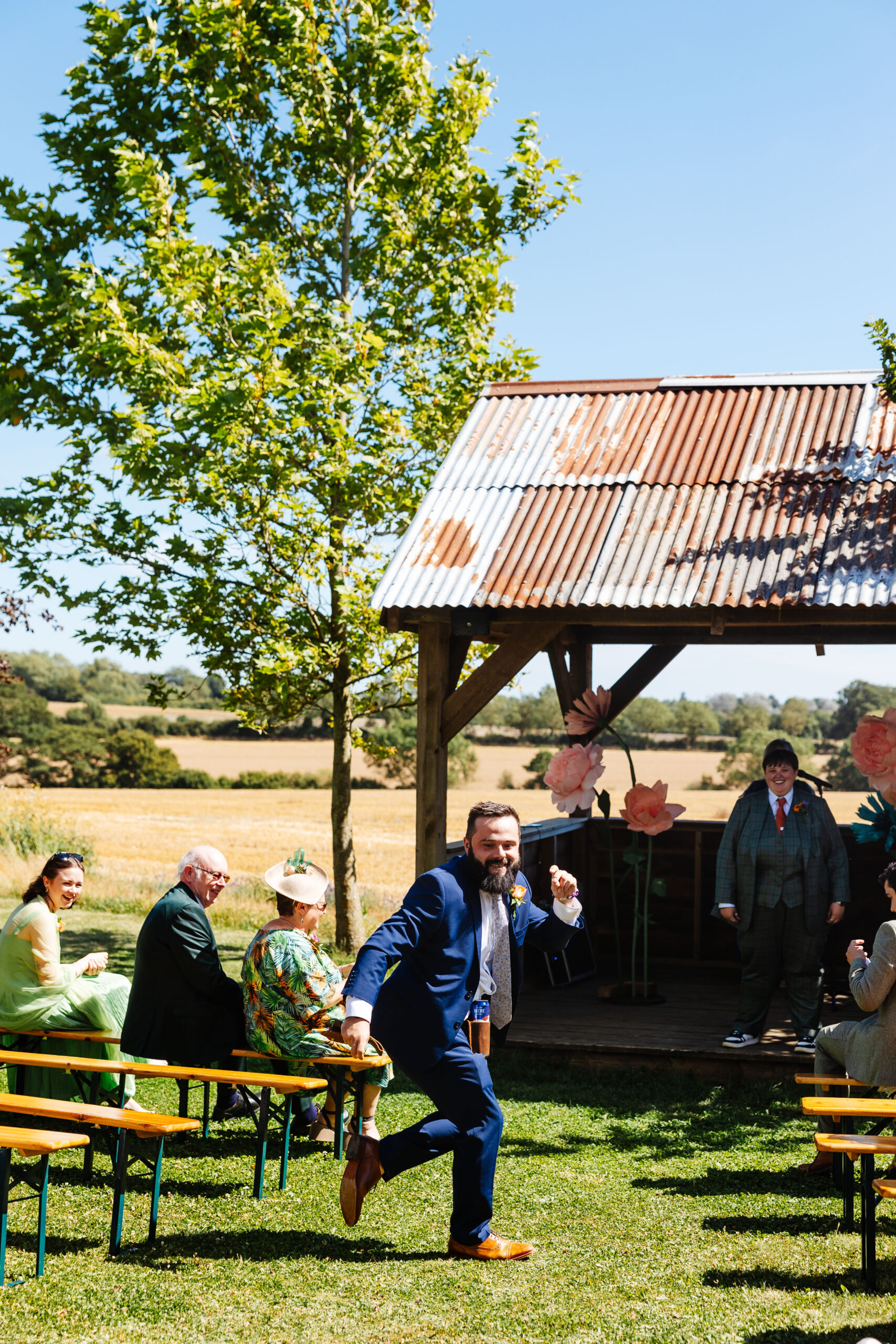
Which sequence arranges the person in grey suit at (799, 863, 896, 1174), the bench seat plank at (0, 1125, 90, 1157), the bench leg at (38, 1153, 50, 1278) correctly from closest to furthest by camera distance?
the bench seat plank at (0, 1125, 90, 1157), the bench leg at (38, 1153, 50, 1278), the person in grey suit at (799, 863, 896, 1174)

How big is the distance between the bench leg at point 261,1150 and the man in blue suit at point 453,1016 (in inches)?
31.0

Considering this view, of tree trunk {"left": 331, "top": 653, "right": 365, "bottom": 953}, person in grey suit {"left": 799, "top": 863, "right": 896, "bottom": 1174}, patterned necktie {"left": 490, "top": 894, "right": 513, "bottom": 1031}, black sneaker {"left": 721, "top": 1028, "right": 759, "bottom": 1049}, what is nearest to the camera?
patterned necktie {"left": 490, "top": 894, "right": 513, "bottom": 1031}

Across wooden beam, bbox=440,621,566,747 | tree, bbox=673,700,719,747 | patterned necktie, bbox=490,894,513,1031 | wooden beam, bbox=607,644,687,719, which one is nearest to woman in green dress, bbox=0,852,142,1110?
patterned necktie, bbox=490,894,513,1031

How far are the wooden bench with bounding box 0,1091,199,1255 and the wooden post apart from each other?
341cm

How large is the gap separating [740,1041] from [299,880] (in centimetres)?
325

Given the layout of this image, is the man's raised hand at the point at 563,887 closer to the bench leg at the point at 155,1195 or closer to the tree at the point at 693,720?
the bench leg at the point at 155,1195

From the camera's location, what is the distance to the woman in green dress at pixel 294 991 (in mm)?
5859

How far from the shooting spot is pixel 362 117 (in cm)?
1322

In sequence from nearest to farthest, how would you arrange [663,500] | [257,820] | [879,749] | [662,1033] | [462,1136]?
[462,1136] < [879,749] < [662,1033] < [663,500] < [257,820]

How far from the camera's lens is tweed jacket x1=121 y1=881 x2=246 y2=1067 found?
5.99m

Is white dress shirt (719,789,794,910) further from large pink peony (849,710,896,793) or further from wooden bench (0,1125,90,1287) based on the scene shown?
wooden bench (0,1125,90,1287)

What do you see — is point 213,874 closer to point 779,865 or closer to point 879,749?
point 779,865

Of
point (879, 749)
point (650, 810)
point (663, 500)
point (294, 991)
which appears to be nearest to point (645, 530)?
point (663, 500)

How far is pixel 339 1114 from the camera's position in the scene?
5.95 metres
